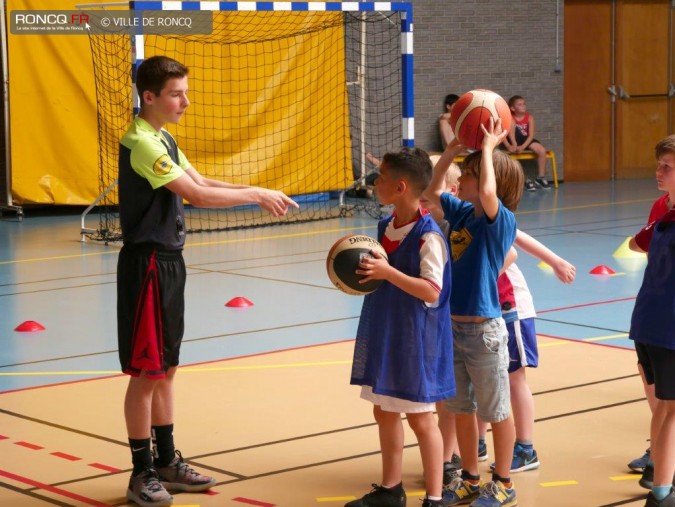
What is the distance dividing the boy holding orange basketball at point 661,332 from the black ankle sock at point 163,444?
6.14ft

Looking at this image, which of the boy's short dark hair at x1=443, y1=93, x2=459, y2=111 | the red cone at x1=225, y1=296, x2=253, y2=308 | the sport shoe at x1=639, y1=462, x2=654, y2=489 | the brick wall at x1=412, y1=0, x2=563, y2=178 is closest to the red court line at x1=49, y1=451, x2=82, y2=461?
the sport shoe at x1=639, y1=462, x2=654, y2=489

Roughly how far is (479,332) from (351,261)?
1.96 ft

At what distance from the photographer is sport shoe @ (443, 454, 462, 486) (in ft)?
15.1

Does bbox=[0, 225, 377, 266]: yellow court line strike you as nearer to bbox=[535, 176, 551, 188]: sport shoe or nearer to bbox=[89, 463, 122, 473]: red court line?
bbox=[535, 176, 551, 188]: sport shoe

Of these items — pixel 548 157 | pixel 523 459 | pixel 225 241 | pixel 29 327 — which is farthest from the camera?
A: pixel 548 157

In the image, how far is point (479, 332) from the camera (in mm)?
4371

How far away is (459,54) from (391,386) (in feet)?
46.4

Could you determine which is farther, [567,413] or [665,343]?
[567,413]

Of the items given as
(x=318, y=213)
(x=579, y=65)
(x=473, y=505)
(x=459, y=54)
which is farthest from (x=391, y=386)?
(x=579, y=65)

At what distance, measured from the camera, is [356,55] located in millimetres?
16719

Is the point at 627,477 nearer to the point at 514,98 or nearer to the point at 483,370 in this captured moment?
the point at 483,370

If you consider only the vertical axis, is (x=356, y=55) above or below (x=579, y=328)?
above

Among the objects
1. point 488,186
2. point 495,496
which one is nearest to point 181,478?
point 495,496

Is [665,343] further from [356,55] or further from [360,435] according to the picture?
[356,55]
